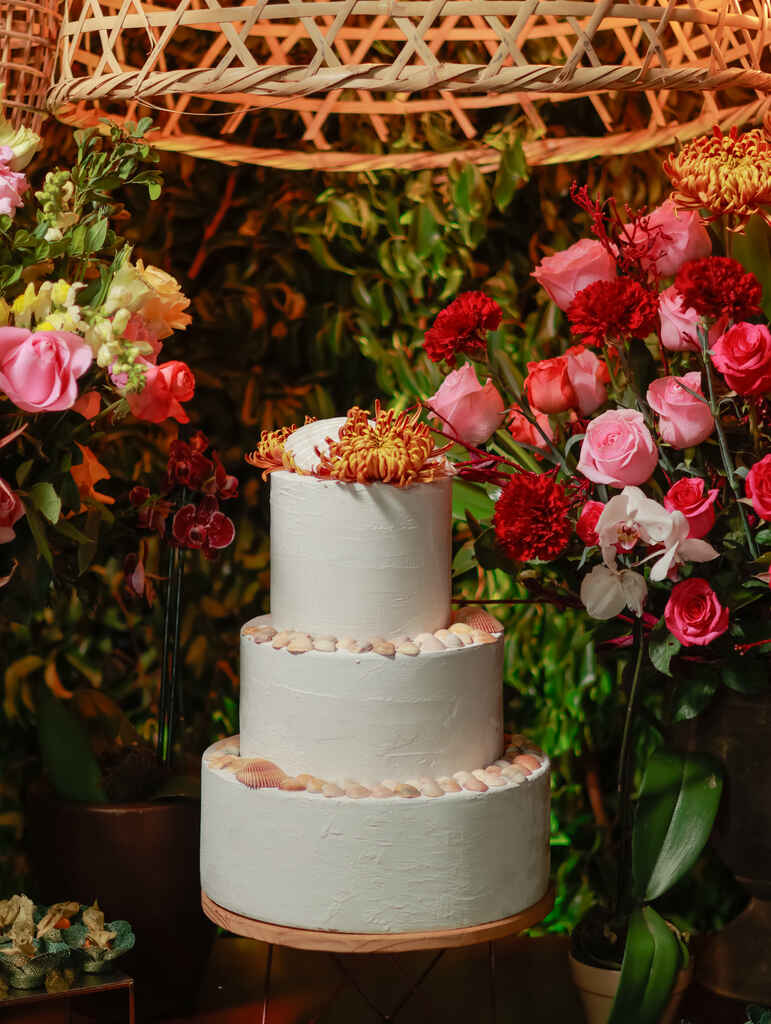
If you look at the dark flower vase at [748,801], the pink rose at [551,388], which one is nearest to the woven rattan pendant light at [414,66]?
the pink rose at [551,388]

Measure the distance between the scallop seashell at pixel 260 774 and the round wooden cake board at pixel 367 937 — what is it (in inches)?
5.0

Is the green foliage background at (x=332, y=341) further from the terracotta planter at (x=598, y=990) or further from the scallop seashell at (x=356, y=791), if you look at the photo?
the scallop seashell at (x=356, y=791)

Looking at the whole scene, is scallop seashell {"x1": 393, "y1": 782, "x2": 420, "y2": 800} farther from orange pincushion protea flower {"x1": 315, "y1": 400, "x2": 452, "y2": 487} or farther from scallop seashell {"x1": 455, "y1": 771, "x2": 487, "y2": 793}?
orange pincushion protea flower {"x1": 315, "y1": 400, "x2": 452, "y2": 487}

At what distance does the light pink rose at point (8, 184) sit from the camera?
4.01 ft

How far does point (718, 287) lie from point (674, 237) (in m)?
0.15

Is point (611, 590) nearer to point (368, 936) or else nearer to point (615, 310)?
point (615, 310)

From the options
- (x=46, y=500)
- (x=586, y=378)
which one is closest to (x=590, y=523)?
(x=586, y=378)

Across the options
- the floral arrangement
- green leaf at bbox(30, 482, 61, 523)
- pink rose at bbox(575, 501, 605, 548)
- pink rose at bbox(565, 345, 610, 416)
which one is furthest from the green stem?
green leaf at bbox(30, 482, 61, 523)

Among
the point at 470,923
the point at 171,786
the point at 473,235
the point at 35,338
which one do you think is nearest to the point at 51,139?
the point at 473,235

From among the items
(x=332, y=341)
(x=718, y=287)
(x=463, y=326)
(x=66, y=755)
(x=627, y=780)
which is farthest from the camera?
(x=332, y=341)

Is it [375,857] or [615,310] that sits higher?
[615,310]

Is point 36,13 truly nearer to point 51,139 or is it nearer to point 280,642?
point 51,139

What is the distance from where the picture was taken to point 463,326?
132cm

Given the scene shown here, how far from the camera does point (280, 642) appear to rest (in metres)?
1.27
